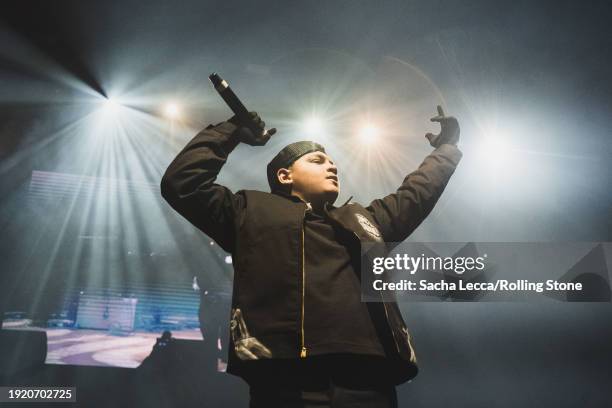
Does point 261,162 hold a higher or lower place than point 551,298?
higher

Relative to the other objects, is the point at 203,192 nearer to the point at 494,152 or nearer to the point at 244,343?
the point at 244,343

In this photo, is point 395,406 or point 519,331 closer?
point 395,406

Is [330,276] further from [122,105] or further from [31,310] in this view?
[31,310]

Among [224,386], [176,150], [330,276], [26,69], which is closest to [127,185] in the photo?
[176,150]

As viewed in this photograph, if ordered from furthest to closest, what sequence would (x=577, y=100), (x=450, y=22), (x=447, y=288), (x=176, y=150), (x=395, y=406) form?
(x=176, y=150) → (x=577, y=100) → (x=450, y=22) → (x=447, y=288) → (x=395, y=406)

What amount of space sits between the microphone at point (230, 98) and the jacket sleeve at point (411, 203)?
511 mm

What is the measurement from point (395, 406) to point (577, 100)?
3145 millimetres

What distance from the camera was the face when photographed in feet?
4.71

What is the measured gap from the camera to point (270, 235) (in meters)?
1.19

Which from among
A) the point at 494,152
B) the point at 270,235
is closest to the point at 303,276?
the point at 270,235

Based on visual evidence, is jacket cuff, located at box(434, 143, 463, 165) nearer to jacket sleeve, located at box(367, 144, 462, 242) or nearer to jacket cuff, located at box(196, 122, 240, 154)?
jacket sleeve, located at box(367, 144, 462, 242)

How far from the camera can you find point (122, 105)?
12.6ft

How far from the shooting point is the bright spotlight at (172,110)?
385 cm

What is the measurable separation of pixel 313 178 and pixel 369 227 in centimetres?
29
